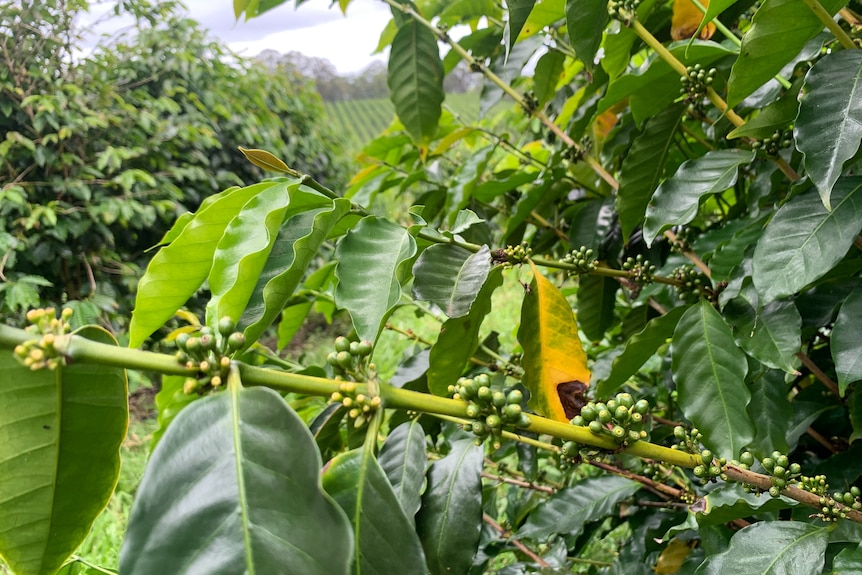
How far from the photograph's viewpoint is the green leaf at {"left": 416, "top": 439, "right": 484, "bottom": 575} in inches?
23.1

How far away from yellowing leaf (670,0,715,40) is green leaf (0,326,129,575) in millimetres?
1004

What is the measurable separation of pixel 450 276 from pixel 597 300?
54 cm

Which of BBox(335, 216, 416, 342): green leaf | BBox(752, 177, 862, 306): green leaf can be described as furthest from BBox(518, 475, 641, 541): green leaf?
BBox(335, 216, 416, 342): green leaf

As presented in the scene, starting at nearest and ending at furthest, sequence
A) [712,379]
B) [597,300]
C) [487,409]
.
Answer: [487,409] < [712,379] < [597,300]

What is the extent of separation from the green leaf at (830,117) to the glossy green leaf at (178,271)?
605mm

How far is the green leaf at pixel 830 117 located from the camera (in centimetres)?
58

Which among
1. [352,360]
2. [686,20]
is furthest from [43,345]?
[686,20]

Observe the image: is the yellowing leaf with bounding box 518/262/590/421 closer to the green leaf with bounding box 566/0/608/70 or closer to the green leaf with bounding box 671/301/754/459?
the green leaf with bounding box 671/301/754/459

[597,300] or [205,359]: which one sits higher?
[205,359]

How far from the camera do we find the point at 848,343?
66 cm

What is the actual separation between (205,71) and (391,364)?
2803 mm

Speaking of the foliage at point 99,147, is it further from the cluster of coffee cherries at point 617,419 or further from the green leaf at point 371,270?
the cluster of coffee cherries at point 617,419

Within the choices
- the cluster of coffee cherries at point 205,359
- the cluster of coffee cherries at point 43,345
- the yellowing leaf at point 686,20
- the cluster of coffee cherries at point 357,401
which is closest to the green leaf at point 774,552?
the cluster of coffee cherries at point 357,401

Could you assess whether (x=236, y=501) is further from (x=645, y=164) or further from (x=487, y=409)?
(x=645, y=164)
